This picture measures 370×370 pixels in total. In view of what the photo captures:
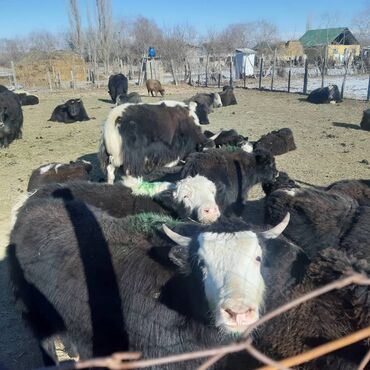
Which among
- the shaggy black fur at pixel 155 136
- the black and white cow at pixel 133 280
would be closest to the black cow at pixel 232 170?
the shaggy black fur at pixel 155 136

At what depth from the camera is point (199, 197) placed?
5379mm

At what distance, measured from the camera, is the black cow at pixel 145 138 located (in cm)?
833

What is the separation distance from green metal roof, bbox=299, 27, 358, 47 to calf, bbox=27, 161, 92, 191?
50195 millimetres

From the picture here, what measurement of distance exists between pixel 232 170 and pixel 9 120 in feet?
31.5

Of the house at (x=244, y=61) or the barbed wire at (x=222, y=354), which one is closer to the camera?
the barbed wire at (x=222, y=354)

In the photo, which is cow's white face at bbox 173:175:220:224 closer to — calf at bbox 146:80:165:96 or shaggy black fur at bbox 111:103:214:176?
shaggy black fur at bbox 111:103:214:176

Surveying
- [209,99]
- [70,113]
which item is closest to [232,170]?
[70,113]

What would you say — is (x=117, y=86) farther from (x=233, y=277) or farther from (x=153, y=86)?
(x=233, y=277)

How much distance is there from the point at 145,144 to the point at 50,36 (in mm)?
99115

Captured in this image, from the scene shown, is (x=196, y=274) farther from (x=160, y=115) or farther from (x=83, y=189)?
(x=160, y=115)

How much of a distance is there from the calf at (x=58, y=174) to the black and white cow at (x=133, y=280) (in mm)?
4315

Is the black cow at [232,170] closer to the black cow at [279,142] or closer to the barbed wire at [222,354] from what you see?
the black cow at [279,142]

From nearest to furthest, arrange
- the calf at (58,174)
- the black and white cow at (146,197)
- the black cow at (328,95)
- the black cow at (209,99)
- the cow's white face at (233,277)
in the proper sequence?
the cow's white face at (233,277)
the black and white cow at (146,197)
the calf at (58,174)
the black cow at (209,99)
the black cow at (328,95)

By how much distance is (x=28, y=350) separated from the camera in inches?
167
